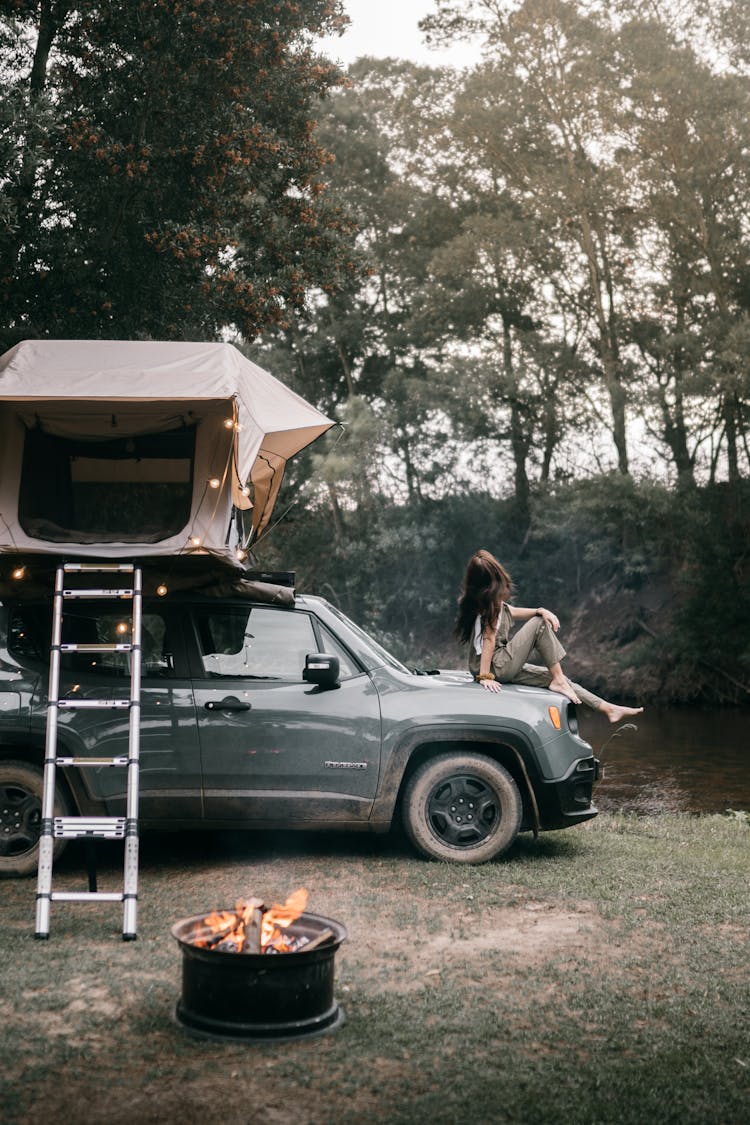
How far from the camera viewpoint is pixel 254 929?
4660mm

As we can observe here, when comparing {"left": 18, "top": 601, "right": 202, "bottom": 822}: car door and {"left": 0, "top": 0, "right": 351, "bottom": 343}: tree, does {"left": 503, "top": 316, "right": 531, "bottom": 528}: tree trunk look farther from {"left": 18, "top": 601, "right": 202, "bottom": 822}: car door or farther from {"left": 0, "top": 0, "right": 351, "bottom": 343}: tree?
{"left": 18, "top": 601, "right": 202, "bottom": 822}: car door

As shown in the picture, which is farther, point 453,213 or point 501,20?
point 453,213

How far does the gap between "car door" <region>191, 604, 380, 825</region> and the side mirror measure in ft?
0.31

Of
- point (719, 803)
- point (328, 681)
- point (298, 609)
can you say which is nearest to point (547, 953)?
point (328, 681)

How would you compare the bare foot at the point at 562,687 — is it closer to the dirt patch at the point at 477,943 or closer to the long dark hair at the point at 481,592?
the long dark hair at the point at 481,592

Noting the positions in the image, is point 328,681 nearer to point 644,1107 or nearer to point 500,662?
point 500,662

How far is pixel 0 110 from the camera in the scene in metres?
13.2

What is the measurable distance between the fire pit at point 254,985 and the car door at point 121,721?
3102mm

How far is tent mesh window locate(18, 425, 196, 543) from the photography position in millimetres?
8680

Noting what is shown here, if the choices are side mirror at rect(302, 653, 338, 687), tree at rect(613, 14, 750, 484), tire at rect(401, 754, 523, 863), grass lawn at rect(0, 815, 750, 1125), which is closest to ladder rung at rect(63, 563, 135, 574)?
side mirror at rect(302, 653, 338, 687)

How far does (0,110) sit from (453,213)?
26.6 meters

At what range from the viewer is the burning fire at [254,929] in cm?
466

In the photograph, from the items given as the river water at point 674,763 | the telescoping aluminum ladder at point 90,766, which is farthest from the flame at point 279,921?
the river water at point 674,763

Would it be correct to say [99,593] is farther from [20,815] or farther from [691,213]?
[691,213]
